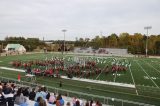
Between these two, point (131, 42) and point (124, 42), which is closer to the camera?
point (131, 42)

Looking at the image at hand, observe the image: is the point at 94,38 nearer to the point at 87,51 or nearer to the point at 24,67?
the point at 87,51

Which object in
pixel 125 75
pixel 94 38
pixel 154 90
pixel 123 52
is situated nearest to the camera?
pixel 154 90

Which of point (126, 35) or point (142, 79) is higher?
point (126, 35)

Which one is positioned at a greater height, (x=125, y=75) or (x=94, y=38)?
(x=94, y=38)

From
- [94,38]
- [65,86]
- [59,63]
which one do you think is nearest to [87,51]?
[94,38]

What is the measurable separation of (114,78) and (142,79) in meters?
3.30

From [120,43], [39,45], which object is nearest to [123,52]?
[120,43]

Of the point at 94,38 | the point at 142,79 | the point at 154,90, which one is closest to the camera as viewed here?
the point at 154,90

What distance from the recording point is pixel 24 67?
42438 mm

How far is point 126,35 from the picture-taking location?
112 meters

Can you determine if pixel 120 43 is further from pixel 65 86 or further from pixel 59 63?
pixel 65 86

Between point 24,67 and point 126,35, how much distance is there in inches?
2986

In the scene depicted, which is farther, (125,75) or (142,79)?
(125,75)

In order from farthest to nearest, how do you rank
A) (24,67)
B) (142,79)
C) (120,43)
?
(120,43) < (24,67) < (142,79)
